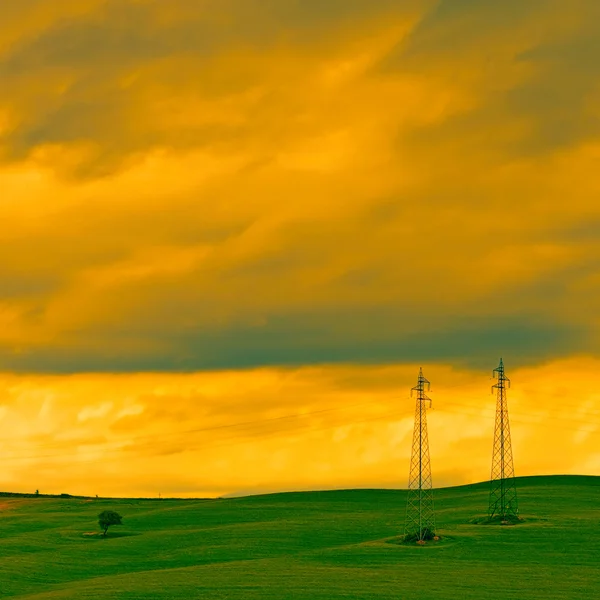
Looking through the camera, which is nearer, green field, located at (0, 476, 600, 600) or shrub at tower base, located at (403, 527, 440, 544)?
green field, located at (0, 476, 600, 600)

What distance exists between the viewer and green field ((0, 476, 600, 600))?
80312 millimetres

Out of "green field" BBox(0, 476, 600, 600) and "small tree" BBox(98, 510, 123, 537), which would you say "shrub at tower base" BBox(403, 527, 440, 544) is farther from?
"small tree" BBox(98, 510, 123, 537)

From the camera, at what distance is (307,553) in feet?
329

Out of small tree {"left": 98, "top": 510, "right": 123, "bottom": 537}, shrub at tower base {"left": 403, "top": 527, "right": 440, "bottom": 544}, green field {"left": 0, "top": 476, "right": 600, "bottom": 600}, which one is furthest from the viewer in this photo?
small tree {"left": 98, "top": 510, "right": 123, "bottom": 537}

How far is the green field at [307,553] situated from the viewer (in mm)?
80312

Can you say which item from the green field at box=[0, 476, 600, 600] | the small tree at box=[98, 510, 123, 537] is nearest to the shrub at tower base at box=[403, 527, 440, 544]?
the green field at box=[0, 476, 600, 600]

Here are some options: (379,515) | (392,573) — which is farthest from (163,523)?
(392,573)

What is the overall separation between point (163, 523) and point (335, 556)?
49.1m

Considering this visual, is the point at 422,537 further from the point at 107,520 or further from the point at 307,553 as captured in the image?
the point at 107,520

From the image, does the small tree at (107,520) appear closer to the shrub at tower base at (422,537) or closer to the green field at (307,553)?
the green field at (307,553)

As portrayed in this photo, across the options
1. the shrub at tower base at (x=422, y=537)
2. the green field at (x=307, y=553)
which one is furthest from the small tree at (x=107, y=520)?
the shrub at tower base at (x=422, y=537)

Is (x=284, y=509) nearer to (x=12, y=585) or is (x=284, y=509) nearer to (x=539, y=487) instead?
(x=539, y=487)

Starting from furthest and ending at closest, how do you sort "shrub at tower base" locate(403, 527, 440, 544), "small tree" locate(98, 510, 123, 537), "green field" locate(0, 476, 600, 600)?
"small tree" locate(98, 510, 123, 537)
"shrub at tower base" locate(403, 527, 440, 544)
"green field" locate(0, 476, 600, 600)

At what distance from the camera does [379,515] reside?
13612 cm
